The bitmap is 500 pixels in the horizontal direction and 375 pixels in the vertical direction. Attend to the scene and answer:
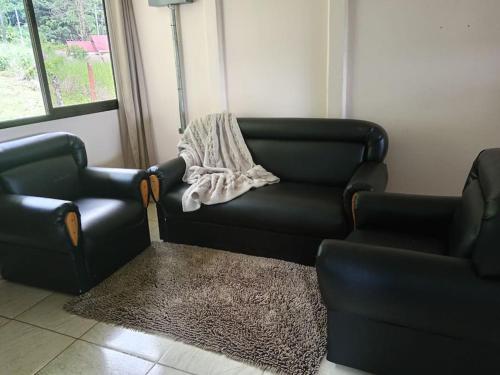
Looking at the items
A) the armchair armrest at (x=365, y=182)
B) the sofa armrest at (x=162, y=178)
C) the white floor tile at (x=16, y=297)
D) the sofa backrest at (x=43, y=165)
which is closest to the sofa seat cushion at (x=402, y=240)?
the armchair armrest at (x=365, y=182)

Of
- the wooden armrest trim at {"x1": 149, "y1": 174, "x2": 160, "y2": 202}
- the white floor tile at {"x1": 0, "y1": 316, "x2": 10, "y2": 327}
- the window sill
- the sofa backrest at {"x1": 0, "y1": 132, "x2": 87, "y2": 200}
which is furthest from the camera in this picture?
the window sill

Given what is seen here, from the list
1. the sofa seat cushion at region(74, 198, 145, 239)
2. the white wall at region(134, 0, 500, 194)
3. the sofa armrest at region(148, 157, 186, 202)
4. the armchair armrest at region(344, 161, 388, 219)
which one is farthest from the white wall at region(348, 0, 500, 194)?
the sofa seat cushion at region(74, 198, 145, 239)

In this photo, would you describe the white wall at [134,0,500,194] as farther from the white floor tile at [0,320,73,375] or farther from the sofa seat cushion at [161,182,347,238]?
the white floor tile at [0,320,73,375]

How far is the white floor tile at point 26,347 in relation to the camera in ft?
5.77

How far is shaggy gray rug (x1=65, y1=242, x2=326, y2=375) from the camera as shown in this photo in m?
1.79

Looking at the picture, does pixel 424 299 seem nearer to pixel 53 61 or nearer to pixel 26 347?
pixel 26 347

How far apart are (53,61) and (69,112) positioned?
0.44m

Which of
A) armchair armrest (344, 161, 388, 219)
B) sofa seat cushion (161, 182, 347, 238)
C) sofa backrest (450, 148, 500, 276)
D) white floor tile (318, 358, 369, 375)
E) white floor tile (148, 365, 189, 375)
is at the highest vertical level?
sofa backrest (450, 148, 500, 276)

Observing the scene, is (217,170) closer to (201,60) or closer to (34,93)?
(201,60)

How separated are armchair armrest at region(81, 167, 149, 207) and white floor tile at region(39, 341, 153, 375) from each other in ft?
3.68

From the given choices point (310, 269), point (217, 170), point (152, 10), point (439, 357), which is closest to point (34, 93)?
point (152, 10)

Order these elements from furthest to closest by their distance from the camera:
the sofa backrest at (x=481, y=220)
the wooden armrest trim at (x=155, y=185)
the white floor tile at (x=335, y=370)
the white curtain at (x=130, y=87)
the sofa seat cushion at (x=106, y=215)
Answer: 1. the white curtain at (x=130, y=87)
2. the wooden armrest trim at (x=155, y=185)
3. the sofa seat cushion at (x=106, y=215)
4. the white floor tile at (x=335, y=370)
5. the sofa backrest at (x=481, y=220)

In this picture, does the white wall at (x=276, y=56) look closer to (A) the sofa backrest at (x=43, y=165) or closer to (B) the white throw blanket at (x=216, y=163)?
(B) the white throw blanket at (x=216, y=163)

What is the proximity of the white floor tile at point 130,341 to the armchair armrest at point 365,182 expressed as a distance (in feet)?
4.23
